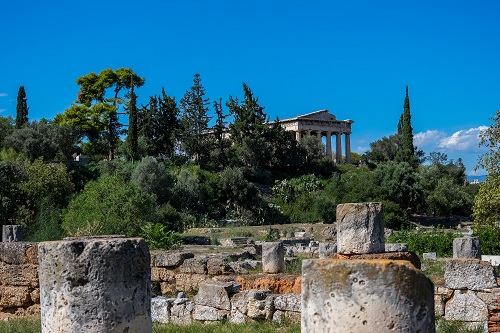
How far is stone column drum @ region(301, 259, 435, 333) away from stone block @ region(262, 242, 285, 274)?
11.4 m

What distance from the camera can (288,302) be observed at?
387 inches

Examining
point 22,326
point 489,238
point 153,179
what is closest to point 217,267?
point 22,326

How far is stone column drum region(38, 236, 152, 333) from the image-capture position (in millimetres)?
4980

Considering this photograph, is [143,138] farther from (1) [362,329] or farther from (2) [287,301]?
(1) [362,329]

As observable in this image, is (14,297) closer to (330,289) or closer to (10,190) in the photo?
(330,289)

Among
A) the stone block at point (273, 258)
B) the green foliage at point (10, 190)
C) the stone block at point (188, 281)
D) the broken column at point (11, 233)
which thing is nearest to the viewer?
the stone block at point (188, 281)

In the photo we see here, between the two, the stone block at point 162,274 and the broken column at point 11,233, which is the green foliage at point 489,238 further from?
the broken column at point 11,233

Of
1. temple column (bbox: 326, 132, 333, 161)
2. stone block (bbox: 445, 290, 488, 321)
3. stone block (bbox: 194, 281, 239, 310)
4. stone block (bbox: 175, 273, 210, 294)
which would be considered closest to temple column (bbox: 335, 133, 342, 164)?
temple column (bbox: 326, 132, 333, 161)

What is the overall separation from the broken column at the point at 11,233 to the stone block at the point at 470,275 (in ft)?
49.2

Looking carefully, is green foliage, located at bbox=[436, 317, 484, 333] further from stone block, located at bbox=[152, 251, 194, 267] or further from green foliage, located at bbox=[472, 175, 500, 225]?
green foliage, located at bbox=[472, 175, 500, 225]

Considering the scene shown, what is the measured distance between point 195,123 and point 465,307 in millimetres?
47603

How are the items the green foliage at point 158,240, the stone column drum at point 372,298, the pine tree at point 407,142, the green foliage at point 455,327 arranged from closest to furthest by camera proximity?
the stone column drum at point 372,298
the green foliage at point 455,327
the green foliage at point 158,240
the pine tree at point 407,142

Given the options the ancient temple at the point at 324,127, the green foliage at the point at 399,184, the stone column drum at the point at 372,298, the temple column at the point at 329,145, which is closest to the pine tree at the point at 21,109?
the green foliage at the point at 399,184

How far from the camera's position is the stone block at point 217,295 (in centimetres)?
1029
